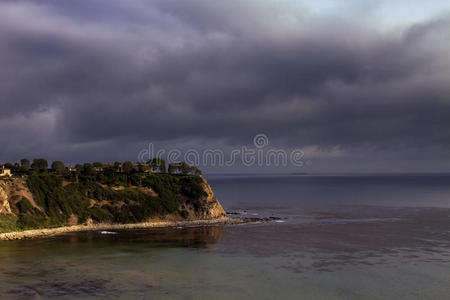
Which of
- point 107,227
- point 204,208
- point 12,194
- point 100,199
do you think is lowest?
point 107,227

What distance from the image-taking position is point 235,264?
Result: 6625cm

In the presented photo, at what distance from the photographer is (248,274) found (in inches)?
2341

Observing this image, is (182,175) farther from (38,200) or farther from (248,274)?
(248,274)

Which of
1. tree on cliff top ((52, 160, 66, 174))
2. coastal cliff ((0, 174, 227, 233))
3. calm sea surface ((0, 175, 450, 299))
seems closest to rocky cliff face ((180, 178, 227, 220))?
coastal cliff ((0, 174, 227, 233))

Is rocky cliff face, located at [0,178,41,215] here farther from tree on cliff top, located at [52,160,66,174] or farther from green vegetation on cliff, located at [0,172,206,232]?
tree on cliff top, located at [52,160,66,174]

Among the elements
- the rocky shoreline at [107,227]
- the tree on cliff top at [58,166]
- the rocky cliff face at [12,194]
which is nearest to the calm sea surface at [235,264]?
the rocky shoreline at [107,227]

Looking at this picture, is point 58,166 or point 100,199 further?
point 58,166

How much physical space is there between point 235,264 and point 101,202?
5941cm

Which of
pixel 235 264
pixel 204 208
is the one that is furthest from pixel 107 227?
pixel 235 264

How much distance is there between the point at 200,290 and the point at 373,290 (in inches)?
956

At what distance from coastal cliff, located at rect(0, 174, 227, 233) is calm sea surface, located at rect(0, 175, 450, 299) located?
10134 millimetres

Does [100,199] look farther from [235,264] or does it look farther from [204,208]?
[235,264]

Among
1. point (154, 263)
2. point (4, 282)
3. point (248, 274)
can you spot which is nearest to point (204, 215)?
point (154, 263)

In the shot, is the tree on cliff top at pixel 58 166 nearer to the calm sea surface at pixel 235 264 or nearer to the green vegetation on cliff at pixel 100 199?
the green vegetation on cliff at pixel 100 199
